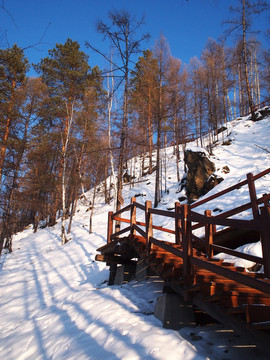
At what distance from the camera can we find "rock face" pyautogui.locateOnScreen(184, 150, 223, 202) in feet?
47.0

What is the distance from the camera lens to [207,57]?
2811 cm

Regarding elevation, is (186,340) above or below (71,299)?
above

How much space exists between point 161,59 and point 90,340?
67.9ft

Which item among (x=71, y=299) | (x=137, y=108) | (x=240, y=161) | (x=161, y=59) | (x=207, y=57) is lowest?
(x=71, y=299)

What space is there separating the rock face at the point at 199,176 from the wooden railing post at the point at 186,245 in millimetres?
11309

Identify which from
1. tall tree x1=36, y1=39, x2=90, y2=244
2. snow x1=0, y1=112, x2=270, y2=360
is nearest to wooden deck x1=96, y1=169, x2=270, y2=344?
snow x1=0, y1=112, x2=270, y2=360

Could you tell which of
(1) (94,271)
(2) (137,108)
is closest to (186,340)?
(1) (94,271)

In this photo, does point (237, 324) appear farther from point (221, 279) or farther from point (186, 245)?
point (186, 245)

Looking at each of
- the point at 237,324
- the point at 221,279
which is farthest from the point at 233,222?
the point at 237,324

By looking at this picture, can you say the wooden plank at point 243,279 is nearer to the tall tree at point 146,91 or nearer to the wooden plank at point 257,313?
the wooden plank at point 257,313

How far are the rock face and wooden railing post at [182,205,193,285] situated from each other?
11309mm

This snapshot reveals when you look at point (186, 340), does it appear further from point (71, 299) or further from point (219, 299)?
point (71, 299)

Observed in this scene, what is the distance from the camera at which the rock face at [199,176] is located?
47.0 ft

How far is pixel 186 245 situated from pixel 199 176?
40.1ft
